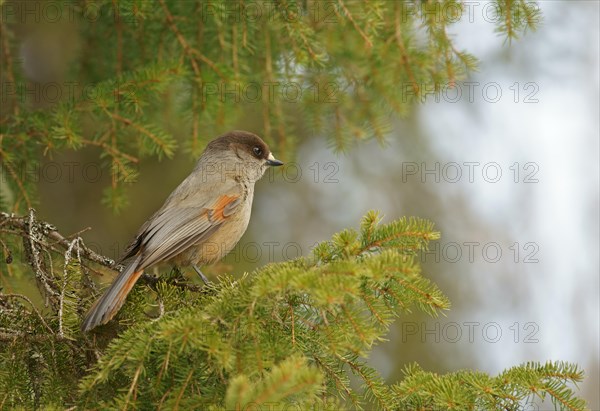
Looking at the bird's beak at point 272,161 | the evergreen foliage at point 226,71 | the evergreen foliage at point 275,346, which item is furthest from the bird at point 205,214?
the evergreen foliage at point 275,346

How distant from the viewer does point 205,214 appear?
16.4 feet

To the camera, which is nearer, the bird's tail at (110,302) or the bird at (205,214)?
the bird's tail at (110,302)

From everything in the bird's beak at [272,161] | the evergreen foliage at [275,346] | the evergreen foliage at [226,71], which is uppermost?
the evergreen foliage at [226,71]

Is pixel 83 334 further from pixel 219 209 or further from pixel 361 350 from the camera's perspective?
pixel 219 209

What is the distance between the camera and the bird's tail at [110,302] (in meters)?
3.14

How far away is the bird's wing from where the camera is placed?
14.1 feet

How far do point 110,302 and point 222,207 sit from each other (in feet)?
6.33

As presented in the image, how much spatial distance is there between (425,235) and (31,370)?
5.77 feet

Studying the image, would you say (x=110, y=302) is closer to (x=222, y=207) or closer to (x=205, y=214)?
(x=205, y=214)

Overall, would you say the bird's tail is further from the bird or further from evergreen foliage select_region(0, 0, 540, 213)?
evergreen foliage select_region(0, 0, 540, 213)

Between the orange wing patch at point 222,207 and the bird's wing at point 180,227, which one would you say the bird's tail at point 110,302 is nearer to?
the bird's wing at point 180,227

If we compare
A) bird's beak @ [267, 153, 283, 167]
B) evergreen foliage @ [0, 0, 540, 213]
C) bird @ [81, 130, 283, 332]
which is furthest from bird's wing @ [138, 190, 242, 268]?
bird's beak @ [267, 153, 283, 167]

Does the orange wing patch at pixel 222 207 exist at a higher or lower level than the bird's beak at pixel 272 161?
lower

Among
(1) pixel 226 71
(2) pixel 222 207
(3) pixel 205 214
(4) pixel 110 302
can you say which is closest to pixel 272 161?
(2) pixel 222 207
